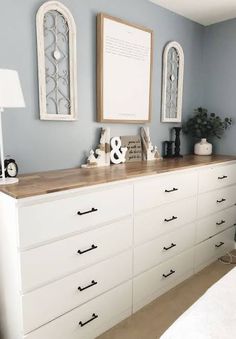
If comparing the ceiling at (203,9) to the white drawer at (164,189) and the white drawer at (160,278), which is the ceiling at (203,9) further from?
the white drawer at (160,278)

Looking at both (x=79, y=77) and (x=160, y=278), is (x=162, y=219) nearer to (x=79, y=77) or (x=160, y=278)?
(x=160, y=278)

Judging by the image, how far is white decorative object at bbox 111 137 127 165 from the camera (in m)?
2.15

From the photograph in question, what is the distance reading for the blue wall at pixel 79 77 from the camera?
5.33ft

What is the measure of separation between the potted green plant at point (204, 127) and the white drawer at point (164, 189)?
75 cm

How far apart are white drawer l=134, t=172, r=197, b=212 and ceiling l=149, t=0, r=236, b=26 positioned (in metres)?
1.49

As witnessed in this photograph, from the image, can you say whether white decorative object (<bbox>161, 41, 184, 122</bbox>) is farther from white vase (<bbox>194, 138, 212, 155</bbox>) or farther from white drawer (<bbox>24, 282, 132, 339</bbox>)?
white drawer (<bbox>24, 282, 132, 339</bbox>)

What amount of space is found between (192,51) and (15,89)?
6.88 ft

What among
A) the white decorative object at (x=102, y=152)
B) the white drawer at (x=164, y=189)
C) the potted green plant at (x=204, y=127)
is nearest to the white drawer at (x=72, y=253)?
the white drawer at (x=164, y=189)

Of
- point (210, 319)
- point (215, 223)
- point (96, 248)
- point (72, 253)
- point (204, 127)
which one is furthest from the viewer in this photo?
point (204, 127)

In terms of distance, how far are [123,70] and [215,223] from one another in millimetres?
1595

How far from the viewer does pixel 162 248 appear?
201cm

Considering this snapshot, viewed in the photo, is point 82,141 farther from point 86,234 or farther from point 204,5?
point 204,5

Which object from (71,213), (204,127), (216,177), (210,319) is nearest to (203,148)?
(204,127)

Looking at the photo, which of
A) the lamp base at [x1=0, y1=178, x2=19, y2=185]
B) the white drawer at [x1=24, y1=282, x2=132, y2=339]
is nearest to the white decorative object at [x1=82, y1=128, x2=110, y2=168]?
the lamp base at [x1=0, y1=178, x2=19, y2=185]
